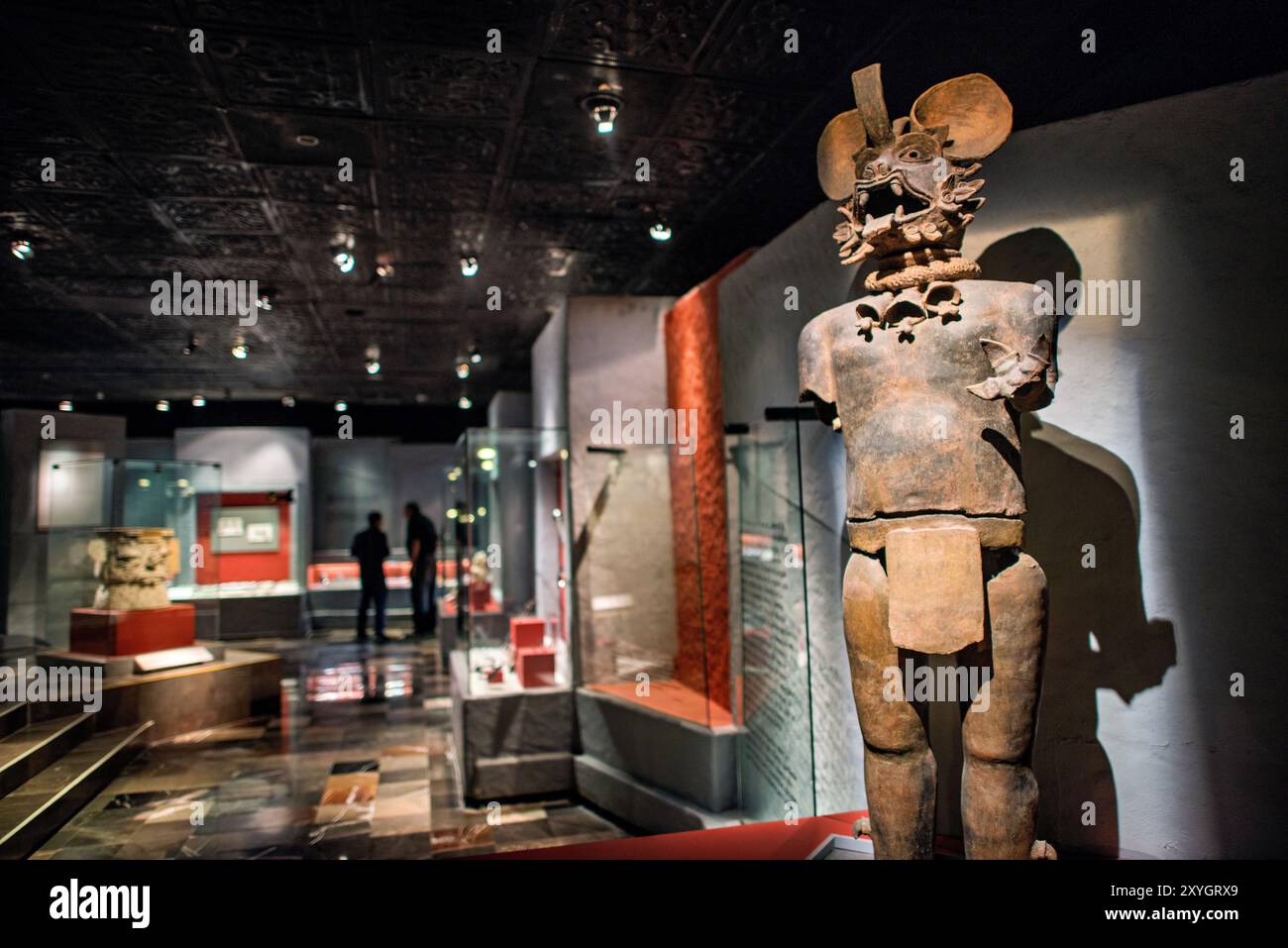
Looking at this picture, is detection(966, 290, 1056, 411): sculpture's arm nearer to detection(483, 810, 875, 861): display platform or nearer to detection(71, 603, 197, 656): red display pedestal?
detection(483, 810, 875, 861): display platform

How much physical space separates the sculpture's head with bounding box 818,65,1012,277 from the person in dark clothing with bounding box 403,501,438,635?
8.60 m

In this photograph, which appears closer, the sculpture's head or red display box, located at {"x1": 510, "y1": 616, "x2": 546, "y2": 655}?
the sculpture's head

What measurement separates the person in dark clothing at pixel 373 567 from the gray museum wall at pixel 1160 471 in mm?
8590

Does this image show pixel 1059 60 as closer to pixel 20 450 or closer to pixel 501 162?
pixel 501 162

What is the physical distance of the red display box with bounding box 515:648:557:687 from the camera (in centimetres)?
528

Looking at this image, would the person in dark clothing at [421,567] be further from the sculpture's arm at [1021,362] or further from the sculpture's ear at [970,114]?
the sculpture's arm at [1021,362]

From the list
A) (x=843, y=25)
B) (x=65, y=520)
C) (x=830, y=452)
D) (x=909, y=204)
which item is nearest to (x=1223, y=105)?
(x=909, y=204)

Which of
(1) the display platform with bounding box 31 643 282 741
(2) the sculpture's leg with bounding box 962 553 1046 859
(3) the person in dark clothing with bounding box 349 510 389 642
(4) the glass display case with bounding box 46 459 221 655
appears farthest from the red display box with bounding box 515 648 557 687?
(3) the person in dark clothing with bounding box 349 510 389 642

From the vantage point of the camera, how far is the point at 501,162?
14.3 feet

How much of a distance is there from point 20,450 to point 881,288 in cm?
485

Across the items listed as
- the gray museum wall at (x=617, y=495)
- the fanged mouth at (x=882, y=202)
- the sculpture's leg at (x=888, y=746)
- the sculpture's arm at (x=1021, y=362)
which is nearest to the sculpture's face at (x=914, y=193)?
the fanged mouth at (x=882, y=202)

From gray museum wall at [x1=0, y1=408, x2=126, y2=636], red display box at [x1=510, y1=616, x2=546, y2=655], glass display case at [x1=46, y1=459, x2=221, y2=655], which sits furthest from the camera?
red display box at [x1=510, y1=616, x2=546, y2=655]

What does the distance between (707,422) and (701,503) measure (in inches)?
21.1

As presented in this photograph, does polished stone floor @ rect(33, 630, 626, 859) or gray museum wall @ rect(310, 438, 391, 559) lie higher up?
gray museum wall @ rect(310, 438, 391, 559)
